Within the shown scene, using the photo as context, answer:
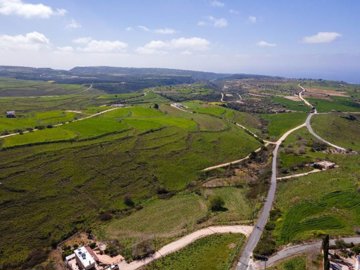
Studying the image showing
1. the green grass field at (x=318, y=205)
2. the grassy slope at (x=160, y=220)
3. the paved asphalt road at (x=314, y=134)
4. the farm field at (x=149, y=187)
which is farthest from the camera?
the paved asphalt road at (x=314, y=134)

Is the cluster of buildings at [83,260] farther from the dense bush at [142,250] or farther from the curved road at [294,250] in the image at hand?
the curved road at [294,250]

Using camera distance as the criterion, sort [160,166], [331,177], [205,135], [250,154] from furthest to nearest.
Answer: [205,135], [250,154], [160,166], [331,177]

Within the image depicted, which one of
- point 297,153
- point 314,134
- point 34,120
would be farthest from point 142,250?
point 314,134

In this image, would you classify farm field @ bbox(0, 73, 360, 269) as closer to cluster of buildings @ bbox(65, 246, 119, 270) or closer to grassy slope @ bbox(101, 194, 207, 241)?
grassy slope @ bbox(101, 194, 207, 241)

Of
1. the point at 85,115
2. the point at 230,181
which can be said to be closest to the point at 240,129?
the point at 230,181

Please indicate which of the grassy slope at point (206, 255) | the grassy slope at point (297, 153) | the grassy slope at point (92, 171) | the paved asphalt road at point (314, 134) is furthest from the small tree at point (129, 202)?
the paved asphalt road at point (314, 134)

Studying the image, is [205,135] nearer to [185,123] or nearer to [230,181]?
[185,123]
